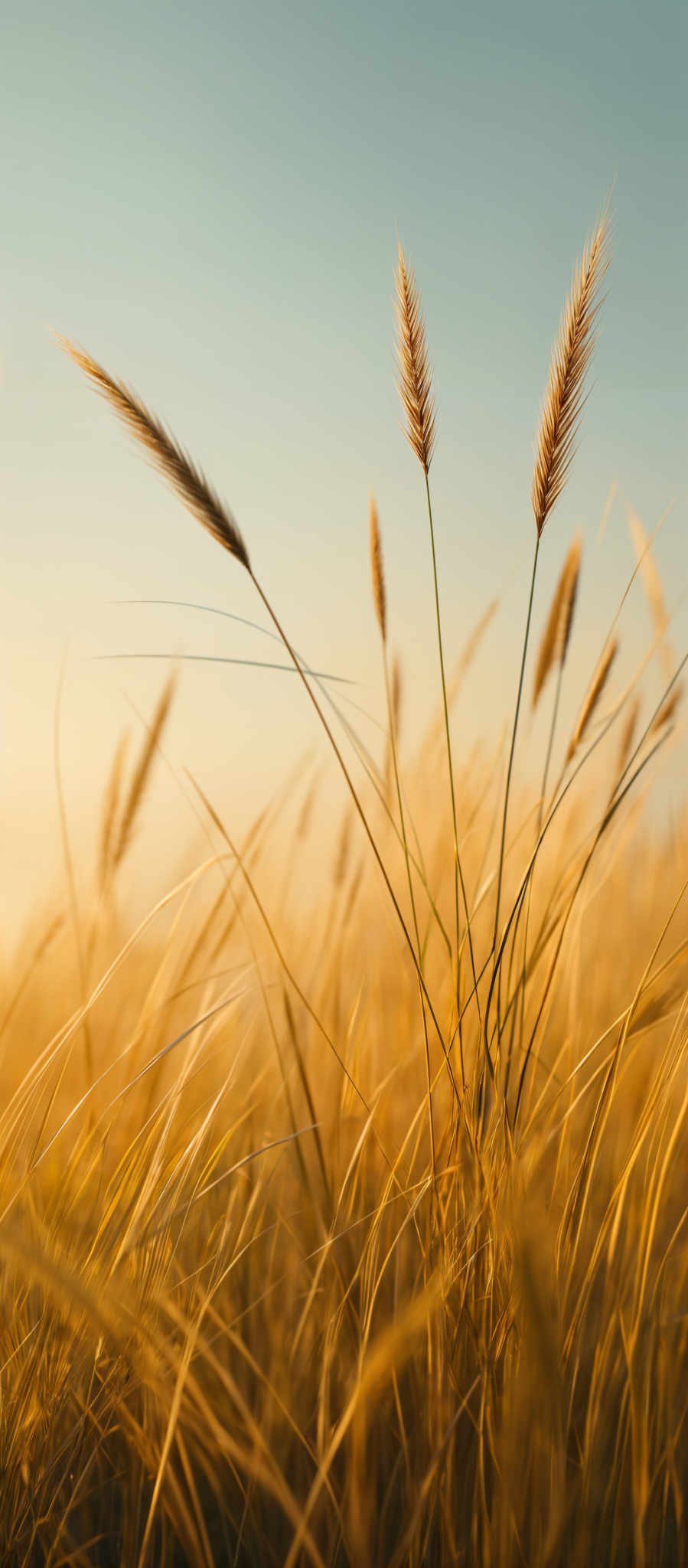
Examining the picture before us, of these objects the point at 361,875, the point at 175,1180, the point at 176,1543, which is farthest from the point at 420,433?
the point at 176,1543

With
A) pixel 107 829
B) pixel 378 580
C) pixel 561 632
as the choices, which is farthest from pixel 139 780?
pixel 561 632

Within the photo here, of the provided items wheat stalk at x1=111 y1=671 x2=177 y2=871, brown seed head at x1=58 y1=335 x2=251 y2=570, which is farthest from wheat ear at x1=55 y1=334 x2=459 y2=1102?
wheat stalk at x1=111 y1=671 x2=177 y2=871

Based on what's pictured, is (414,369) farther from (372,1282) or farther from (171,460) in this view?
(372,1282)

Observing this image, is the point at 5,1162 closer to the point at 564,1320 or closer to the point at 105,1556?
the point at 105,1556

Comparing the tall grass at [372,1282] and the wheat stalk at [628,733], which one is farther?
the wheat stalk at [628,733]

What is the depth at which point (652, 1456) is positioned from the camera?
479mm

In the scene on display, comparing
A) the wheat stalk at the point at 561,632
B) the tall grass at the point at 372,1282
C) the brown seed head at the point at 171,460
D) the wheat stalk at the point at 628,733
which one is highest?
the brown seed head at the point at 171,460

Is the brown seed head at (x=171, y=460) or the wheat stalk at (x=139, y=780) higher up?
the brown seed head at (x=171, y=460)

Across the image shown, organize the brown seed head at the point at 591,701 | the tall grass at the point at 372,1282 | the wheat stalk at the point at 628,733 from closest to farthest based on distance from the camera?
the tall grass at the point at 372,1282, the brown seed head at the point at 591,701, the wheat stalk at the point at 628,733

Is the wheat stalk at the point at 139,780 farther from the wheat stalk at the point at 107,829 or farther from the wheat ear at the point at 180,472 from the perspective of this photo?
the wheat ear at the point at 180,472

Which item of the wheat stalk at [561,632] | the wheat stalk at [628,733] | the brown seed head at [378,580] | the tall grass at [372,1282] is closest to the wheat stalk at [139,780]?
the tall grass at [372,1282]

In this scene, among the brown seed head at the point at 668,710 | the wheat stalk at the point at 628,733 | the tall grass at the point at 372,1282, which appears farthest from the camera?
the wheat stalk at the point at 628,733

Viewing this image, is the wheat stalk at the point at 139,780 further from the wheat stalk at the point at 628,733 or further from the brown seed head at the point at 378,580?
the wheat stalk at the point at 628,733

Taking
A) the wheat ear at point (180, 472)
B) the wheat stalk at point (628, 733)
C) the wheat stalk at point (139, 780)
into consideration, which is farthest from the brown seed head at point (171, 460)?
the wheat stalk at point (628, 733)
